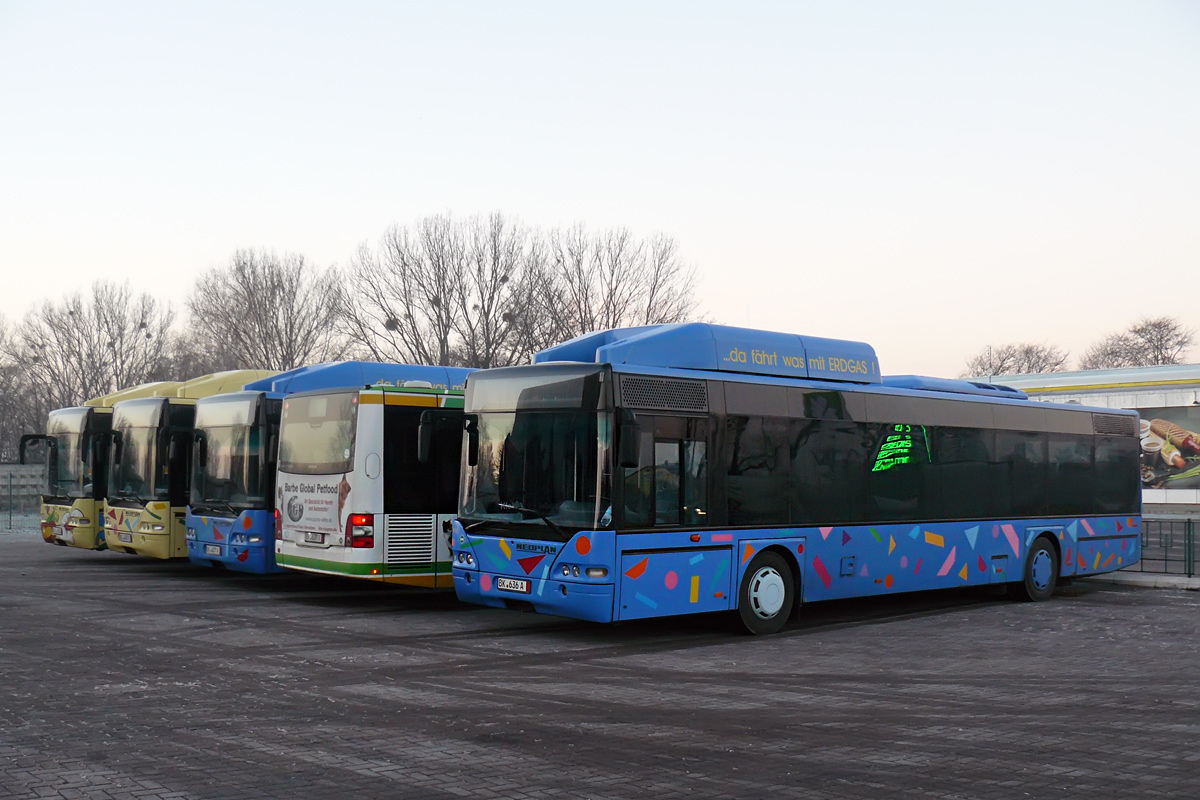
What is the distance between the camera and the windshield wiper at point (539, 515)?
456 inches

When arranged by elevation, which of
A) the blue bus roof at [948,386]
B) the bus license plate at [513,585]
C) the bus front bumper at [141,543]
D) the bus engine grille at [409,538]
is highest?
the blue bus roof at [948,386]

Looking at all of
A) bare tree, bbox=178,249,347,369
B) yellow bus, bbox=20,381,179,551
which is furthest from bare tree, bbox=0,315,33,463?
yellow bus, bbox=20,381,179,551

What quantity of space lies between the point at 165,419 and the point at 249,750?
43.8 ft

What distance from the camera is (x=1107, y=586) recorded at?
18969 mm

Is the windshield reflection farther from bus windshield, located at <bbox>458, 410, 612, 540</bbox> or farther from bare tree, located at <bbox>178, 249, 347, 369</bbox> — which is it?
bare tree, located at <bbox>178, 249, 347, 369</bbox>

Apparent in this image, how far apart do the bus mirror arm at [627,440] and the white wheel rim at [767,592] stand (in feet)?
7.75

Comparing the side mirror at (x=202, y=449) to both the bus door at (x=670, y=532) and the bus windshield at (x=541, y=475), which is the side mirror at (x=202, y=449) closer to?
the bus windshield at (x=541, y=475)

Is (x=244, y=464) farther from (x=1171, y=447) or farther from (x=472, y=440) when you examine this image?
(x=1171, y=447)

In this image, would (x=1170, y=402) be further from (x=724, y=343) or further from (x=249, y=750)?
(x=249, y=750)

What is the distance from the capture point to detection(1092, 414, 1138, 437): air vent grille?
17.7 m

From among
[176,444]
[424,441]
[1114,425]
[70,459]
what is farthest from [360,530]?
[1114,425]

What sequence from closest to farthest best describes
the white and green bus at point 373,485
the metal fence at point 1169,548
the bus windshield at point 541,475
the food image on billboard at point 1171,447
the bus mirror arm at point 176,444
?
the bus windshield at point 541,475 < the white and green bus at point 373,485 < the bus mirror arm at point 176,444 < the metal fence at point 1169,548 < the food image on billboard at point 1171,447

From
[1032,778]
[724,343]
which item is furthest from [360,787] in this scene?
[724,343]

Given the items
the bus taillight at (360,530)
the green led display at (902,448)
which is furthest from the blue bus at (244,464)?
the green led display at (902,448)
